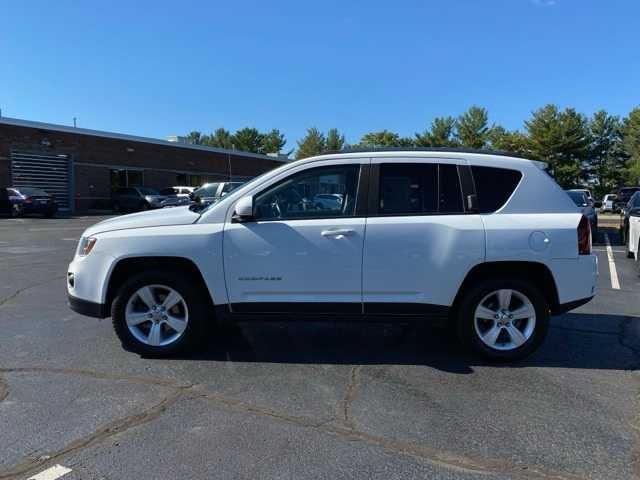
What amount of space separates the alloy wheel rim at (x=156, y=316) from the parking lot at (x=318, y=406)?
0.74ft

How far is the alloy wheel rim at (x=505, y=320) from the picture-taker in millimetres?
4852

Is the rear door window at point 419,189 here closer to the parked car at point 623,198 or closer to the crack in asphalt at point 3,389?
the crack in asphalt at point 3,389

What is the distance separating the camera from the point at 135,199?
1272 inches

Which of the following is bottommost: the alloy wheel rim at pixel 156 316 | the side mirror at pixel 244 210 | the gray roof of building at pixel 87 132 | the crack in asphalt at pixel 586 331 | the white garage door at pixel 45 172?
the crack in asphalt at pixel 586 331

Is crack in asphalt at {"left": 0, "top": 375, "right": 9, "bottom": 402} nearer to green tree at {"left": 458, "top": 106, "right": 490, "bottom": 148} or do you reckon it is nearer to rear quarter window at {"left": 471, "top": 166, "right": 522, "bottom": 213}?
rear quarter window at {"left": 471, "top": 166, "right": 522, "bottom": 213}

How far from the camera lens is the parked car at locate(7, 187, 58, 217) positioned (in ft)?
86.1

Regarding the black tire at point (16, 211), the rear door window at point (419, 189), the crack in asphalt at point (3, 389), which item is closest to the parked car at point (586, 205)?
the rear door window at point (419, 189)

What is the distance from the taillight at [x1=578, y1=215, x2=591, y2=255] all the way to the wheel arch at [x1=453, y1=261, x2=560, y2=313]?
0.35m

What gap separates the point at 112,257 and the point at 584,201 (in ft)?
46.6

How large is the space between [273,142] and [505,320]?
3423 inches

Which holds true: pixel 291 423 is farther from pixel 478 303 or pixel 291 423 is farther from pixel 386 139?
pixel 386 139

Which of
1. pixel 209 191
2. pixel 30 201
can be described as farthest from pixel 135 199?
pixel 209 191

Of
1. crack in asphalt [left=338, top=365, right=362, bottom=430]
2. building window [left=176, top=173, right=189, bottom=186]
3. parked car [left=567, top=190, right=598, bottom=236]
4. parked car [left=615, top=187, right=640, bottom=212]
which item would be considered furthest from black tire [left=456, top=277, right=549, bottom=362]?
building window [left=176, top=173, right=189, bottom=186]

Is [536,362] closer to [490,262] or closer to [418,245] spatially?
[490,262]
